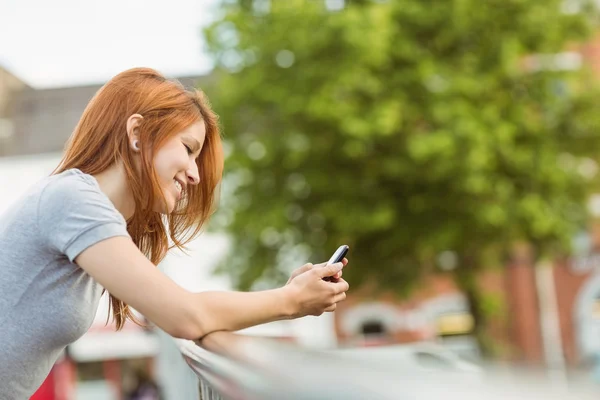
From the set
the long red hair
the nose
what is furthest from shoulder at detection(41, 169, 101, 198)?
the nose

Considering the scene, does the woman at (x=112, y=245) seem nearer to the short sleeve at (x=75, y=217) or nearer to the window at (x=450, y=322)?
the short sleeve at (x=75, y=217)

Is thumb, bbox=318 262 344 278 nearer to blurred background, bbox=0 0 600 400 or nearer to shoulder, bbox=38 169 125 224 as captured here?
shoulder, bbox=38 169 125 224

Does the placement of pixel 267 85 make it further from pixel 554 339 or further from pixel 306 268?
pixel 306 268

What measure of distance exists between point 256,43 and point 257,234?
3770 mm

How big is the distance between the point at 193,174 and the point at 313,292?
37 centimetres

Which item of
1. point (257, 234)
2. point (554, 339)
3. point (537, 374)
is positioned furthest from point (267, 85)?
point (537, 374)

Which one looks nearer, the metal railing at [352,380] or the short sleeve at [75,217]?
the metal railing at [352,380]

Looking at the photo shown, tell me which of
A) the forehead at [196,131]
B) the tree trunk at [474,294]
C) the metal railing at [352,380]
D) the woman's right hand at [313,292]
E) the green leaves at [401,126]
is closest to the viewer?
the metal railing at [352,380]

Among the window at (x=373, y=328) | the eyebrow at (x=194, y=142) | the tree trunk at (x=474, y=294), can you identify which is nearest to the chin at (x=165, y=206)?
the eyebrow at (x=194, y=142)

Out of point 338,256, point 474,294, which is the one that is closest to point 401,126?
point 474,294

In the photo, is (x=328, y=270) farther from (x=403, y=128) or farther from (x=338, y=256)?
(x=403, y=128)

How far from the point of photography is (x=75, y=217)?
1.86 meters

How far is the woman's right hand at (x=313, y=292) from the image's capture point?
1.99 meters

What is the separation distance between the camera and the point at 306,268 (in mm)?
2213
